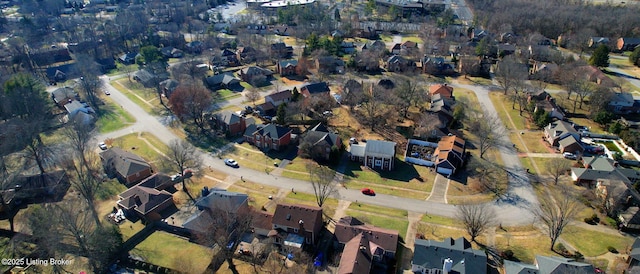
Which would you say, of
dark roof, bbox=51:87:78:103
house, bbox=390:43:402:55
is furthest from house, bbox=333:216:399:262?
house, bbox=390:43:402:55

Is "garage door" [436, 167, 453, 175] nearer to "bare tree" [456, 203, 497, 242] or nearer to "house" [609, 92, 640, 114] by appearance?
"bare tree" [456, 203, 497, 242]

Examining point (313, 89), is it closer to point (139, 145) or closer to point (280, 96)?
point (280, 96)

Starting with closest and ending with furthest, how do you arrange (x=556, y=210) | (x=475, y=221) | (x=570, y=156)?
(x=475, y=221)
(x=556, y=210)
(x=570, y=156)

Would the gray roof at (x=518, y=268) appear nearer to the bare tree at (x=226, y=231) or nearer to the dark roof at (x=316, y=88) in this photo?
the bare tree at (x=226, y=231)

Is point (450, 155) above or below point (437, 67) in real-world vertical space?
below

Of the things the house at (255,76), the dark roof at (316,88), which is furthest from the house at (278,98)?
the house at (255,76)

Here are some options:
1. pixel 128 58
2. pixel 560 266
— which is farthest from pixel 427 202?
pixel 128 58

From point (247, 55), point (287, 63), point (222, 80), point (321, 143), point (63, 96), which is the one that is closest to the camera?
point (321, 143)
